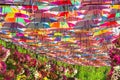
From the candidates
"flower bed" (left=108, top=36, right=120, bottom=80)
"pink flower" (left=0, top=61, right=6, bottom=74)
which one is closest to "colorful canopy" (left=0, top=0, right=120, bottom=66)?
"flower bed" (left=108, top=36, right=120, bottom=80)

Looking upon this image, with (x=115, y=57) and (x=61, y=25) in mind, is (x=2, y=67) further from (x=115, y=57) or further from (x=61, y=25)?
(x=115, y=57)

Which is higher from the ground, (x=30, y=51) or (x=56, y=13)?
(x=56, y=13)

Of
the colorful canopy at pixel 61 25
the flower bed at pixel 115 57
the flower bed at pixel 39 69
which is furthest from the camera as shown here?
the flower bed at pixel 115 57

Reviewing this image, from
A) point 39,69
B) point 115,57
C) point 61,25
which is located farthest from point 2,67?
point 115,57

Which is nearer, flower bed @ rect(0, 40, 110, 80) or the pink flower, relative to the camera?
the pink flower

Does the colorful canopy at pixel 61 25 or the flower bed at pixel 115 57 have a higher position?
the colorful canopy at pixel 61 25

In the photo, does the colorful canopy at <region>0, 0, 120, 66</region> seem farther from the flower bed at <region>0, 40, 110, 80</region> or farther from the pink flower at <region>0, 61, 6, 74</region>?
the pink flower at <region>0, 61, 6, 74</region>

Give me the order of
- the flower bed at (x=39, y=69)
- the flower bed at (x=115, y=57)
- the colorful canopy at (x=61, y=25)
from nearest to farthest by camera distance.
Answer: the colorful canopy at (x=61, y=25)
the flower bed at (x=39, y=69)
the flower bed at (x=115, y=57)

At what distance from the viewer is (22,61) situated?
4.91 m

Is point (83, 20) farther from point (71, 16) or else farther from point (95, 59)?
point (95, 59)

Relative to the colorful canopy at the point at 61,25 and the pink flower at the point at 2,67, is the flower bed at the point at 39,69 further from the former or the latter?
the colorful canopy at the point at 61,25

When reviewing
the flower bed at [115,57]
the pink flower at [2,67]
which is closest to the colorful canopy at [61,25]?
the flower bed at [115,57]

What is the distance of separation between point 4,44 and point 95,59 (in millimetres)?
992

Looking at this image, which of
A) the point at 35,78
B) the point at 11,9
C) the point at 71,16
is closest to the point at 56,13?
the point at 71,16
